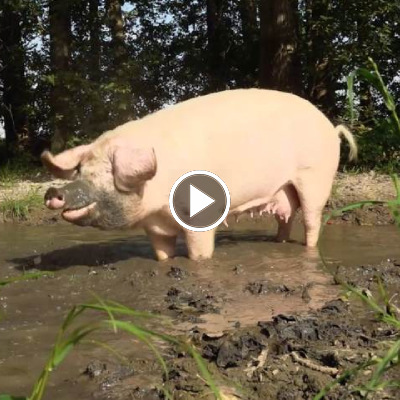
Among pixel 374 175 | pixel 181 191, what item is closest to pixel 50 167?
pixel 181 191

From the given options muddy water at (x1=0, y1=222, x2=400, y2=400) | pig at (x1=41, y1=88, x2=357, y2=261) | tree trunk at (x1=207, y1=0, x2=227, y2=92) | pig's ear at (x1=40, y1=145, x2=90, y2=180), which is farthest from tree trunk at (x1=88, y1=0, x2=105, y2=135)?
pig's ear at (x1=40, y1=145, x2=90, y2=180)

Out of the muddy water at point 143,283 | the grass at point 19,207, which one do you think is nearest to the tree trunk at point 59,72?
the grass at point 19,207

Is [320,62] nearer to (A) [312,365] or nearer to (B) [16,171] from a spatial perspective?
(B) [16,171]

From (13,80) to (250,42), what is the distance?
4813 millimetres

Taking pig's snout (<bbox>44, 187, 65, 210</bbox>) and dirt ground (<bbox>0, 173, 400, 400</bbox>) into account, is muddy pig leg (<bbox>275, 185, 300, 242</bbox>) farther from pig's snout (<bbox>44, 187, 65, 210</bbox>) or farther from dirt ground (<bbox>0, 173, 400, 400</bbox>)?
pig's snout (<bbox>44, 187, 65, 210</bbox>)

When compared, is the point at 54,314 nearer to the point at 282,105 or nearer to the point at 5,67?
the point at 282,105

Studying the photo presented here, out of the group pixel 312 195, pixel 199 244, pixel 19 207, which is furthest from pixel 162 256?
pixel 19 207

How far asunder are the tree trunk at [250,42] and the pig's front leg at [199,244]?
10.8 metres

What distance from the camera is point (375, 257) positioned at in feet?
20.0

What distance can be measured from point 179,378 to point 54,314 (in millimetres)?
1575

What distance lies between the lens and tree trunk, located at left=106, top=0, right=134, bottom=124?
13.6 m

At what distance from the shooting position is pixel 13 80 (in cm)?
1559

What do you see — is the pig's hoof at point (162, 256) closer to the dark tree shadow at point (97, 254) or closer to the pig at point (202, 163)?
the pig at point (202, 163)

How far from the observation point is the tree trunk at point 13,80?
15109mm
